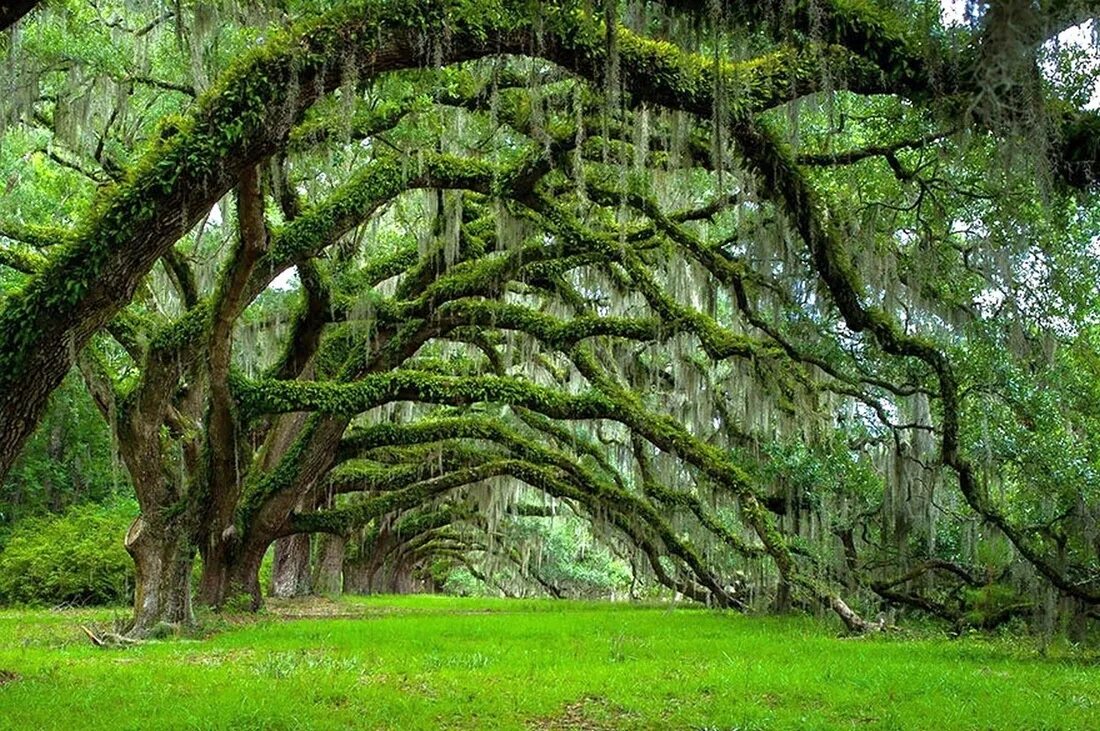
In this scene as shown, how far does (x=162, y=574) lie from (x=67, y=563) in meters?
9.13

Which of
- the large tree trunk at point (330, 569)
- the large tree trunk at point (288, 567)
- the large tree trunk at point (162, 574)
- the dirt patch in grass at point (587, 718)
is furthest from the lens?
the large tree trunk at point (330, 569)

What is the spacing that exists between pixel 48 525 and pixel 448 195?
13.6m

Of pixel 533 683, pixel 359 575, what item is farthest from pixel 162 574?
pixel 359 575

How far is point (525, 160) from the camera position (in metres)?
9.00

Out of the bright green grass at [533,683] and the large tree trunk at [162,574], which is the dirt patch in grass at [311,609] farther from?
the bright green grass at [533,683]

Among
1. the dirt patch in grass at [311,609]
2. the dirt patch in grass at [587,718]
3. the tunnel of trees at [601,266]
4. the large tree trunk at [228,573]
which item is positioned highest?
the tunnel of trees at [601,266]

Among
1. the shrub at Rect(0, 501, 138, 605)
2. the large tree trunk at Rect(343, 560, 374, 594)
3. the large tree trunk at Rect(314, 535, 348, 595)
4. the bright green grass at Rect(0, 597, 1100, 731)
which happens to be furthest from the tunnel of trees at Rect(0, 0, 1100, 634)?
the large tree trunk at Rect(343, 560, 374, 594)

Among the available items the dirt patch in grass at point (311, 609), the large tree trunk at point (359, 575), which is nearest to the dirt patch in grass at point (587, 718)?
the dirt patch in grass at point (311, 609)

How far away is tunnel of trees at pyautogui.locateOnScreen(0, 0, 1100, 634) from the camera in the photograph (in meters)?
5.64

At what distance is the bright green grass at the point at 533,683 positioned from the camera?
19.8 feet

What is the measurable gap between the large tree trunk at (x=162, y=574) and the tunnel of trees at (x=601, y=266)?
0.04 m

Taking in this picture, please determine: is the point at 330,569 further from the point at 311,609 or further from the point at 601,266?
the point at 601,266

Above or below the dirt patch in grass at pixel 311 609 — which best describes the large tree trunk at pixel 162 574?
above

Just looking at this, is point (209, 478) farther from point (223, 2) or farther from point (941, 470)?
point (941, 470)
